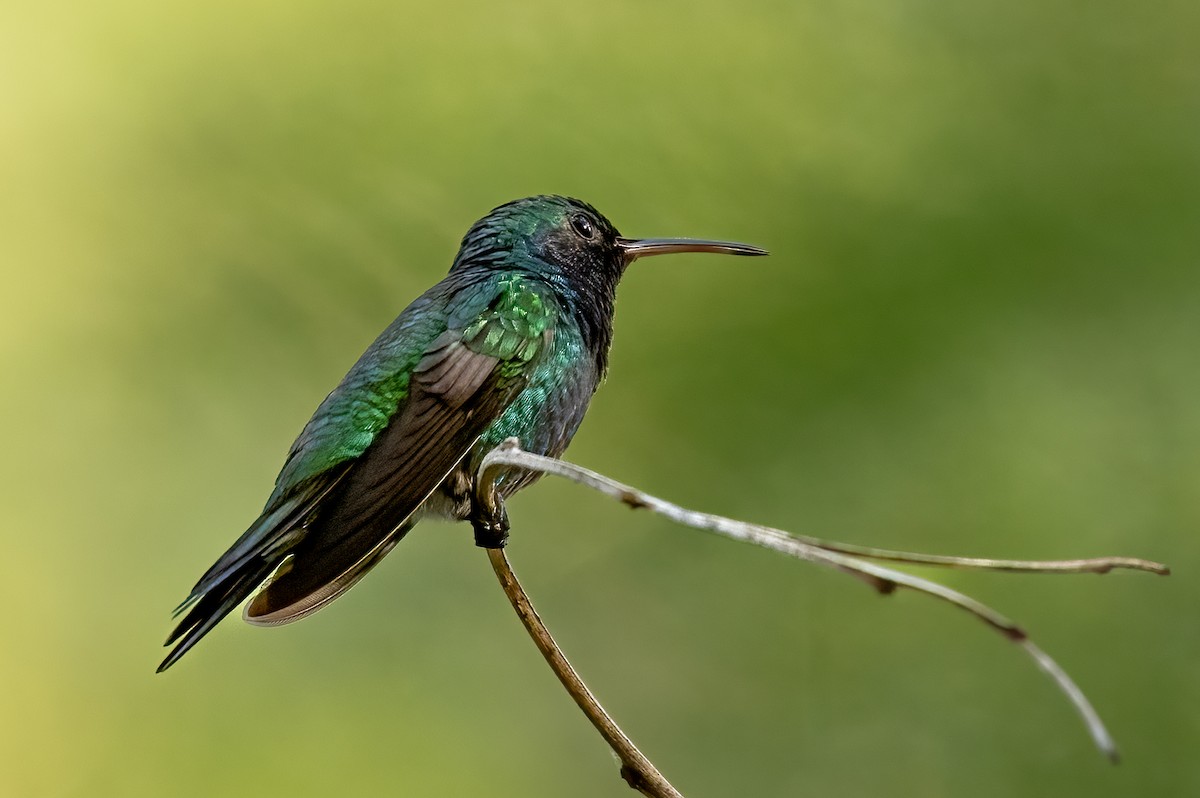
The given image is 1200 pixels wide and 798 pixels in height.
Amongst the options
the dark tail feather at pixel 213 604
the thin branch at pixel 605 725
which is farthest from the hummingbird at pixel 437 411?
the thin branch at pixel 605 725

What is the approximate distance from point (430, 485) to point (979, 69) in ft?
10.3

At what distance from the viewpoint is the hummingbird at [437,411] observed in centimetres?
217

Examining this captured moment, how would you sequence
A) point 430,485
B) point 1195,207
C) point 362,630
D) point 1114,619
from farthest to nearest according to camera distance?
point 362,630 → point 1195,207 → point 1114,619 → point 430,485

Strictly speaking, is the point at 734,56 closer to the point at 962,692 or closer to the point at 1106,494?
A: the point at 1106,494

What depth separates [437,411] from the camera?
2486mm

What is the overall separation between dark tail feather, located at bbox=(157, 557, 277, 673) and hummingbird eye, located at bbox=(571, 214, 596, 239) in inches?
56.1

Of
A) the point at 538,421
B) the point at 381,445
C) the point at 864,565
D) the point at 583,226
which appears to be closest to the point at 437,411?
the point at 381,445

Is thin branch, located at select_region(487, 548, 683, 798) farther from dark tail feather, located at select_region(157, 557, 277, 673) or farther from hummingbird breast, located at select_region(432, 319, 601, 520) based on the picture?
hummingbird breast, located at select_region(432, 319, 601, 520)

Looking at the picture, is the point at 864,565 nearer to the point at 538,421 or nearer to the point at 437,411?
the point at 437,411

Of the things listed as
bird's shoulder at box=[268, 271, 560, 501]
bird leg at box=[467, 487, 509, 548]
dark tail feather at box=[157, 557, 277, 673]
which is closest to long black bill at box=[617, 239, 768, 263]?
bird's shoulder at box=[268, 271, 560, 501]

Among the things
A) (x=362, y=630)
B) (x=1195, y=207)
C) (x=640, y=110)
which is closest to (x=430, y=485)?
(x=362, y=630)

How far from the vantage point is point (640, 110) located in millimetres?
4582

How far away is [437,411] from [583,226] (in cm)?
98

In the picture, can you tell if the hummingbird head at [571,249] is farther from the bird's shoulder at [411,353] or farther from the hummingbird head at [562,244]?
the bird's shoulder at [411,353]
